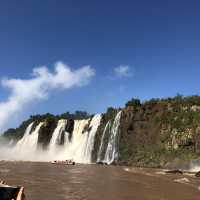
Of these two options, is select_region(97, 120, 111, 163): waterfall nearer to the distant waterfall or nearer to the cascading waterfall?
the cascading waterfall

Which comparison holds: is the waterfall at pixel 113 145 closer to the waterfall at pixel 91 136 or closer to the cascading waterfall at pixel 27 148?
the waterfall at pixel 91 136

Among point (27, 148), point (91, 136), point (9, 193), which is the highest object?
point (91, 136)

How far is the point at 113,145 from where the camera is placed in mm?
78938

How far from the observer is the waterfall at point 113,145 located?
77.8 metres

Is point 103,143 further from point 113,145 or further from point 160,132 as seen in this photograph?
point 160,132

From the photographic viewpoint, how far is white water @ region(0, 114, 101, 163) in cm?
8381

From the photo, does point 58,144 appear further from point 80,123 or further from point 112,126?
point 112,126

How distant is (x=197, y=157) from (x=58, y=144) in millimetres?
39309

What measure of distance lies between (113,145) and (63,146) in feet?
59.4

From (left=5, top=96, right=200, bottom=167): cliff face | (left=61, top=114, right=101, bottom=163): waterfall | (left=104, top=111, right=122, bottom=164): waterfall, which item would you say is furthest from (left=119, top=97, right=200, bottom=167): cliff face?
(left=61, top=114, right=101, bottom=163): waterfall

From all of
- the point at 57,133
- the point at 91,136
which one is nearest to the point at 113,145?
the point at 91,136

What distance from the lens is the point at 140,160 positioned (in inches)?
2931

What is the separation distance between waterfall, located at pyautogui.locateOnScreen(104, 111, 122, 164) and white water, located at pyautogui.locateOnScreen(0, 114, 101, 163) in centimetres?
468

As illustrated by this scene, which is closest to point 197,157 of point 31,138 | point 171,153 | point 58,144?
point 171,153
